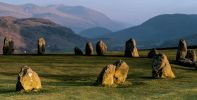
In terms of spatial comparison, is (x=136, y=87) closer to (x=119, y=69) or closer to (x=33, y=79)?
(x=119, y=69)

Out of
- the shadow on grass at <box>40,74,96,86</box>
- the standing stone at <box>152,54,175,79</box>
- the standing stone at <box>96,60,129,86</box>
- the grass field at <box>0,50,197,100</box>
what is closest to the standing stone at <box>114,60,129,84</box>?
the standing stone at <box>96,60,129,86</box>

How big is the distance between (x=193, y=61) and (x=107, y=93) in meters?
33.7

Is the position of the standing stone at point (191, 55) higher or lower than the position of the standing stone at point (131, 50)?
lower

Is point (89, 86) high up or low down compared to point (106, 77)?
down

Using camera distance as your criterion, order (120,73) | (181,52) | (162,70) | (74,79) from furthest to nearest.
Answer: (181,52) < (162,70) < (74,79) < (120,73)

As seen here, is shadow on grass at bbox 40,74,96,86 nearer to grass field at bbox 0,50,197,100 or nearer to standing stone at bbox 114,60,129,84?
grass field at bbox 0,50,197,100

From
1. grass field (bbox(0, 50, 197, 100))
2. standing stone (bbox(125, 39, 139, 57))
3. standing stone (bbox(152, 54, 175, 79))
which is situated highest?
standing stone (bbox(125, 39, 139, 57))

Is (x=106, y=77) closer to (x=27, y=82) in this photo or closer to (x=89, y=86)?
(x=89, y=86)

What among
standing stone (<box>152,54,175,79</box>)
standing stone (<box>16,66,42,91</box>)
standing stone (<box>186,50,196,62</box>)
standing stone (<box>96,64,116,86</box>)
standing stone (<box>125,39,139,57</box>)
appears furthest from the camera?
standing stone (<box>125,39,139,57</box>)

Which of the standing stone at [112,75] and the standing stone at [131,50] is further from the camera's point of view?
the standing stone at [131,50]

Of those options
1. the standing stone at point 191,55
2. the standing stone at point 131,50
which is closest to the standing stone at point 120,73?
the standing stone at point 191,55

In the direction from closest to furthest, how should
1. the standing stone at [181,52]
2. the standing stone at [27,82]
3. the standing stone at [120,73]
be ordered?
the standing stone at [27,82], the standing stone at [120,73], the standing stone at [181,52]

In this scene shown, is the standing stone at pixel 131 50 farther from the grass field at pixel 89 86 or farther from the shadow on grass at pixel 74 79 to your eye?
the shadow on grass at pixel 74 79

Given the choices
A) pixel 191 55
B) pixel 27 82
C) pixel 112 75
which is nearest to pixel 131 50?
pixel 191 55
